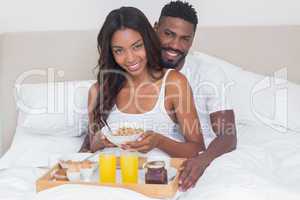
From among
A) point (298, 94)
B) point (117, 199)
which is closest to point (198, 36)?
point (298, 94)

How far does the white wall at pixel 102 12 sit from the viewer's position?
8.78ft

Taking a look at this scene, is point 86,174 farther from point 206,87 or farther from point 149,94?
point 206,87

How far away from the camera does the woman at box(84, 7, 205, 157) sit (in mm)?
1993

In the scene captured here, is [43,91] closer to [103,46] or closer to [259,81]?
[103,46]

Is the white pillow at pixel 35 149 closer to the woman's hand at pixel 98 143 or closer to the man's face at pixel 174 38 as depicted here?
the woman's hand at pixel 98 143

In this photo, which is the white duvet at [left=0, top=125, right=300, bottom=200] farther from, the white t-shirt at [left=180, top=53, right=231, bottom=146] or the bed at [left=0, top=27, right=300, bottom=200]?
the white t-shirt at [left=180, top=53, right=231, bottom=146]

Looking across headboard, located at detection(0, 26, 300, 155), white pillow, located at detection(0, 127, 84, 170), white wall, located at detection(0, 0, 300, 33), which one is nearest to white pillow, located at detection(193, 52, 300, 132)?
headboard, located at detection(0, 26, 300, 155)

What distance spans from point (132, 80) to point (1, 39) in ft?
2.83

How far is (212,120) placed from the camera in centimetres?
212

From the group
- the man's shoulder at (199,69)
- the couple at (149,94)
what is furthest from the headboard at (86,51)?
the couple at (149,94)

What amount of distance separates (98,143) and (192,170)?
1.58ft

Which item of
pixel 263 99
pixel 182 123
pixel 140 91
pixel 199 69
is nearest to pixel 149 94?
pixel 140 91

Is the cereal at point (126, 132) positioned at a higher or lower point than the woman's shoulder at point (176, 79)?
lower

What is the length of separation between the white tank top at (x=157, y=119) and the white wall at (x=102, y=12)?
0.77 m
